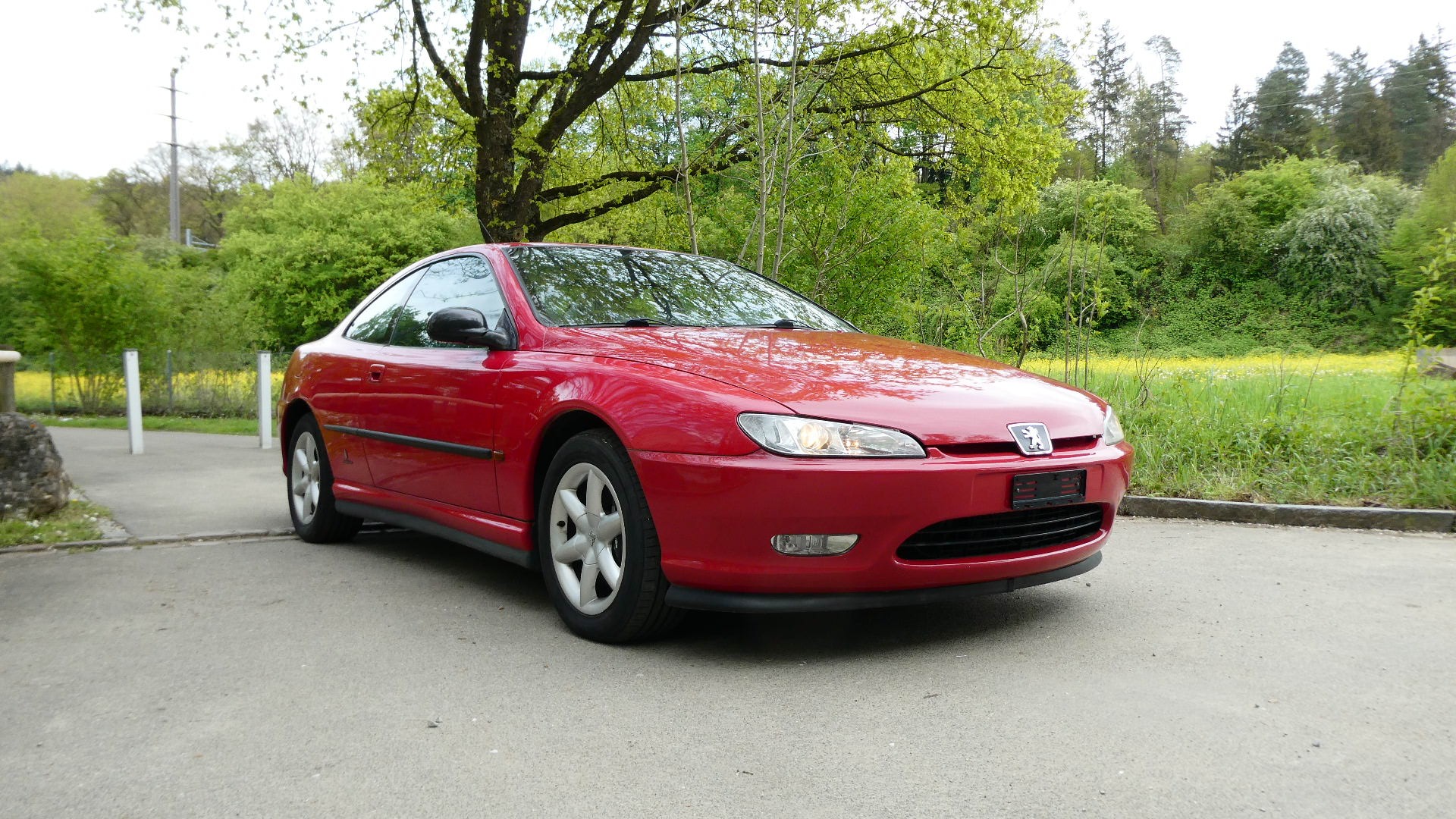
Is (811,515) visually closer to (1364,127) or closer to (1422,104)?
(1364,127)

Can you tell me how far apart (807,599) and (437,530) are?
2.11 metres

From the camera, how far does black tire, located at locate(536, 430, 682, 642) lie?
3584 millimetres

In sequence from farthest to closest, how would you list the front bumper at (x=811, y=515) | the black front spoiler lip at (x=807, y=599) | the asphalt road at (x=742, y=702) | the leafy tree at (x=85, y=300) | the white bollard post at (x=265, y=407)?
the leafy tree at (x=85, y=300)
the white bollard post at (x=265, y=407)
the black front spoiler lip at (x=807, y=599)
the front bumper at (x=811, y=515)
the asphalt road at (x=742, y=702)

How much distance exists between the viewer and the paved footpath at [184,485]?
6.65m

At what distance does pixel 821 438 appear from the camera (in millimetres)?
3326

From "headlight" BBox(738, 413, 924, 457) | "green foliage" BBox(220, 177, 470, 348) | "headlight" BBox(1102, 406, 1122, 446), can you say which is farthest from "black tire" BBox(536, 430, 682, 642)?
"green foliage" BBox(220, 177, 470, 348)

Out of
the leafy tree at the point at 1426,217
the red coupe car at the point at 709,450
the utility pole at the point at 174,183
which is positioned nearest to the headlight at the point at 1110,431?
the red coupe car at the point at 709,450

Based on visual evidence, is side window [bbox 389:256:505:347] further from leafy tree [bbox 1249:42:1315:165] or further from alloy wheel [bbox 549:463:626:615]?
leafy tree [bbox 1249:42:1315:165]

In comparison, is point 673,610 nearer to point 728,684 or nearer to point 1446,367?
point 728,684

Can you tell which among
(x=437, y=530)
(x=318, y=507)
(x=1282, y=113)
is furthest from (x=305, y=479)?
(x=1282, y=113)

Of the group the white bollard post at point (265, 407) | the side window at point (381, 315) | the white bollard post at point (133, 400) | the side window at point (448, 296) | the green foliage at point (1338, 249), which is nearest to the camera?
the side window at point (448, 296)

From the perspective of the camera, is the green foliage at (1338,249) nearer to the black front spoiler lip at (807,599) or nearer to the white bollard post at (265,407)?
the white bollard post at (265,407)

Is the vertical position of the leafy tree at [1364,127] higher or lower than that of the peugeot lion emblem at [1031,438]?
higher

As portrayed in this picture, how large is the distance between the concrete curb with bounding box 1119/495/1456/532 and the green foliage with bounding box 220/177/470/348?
39027 millimetres
